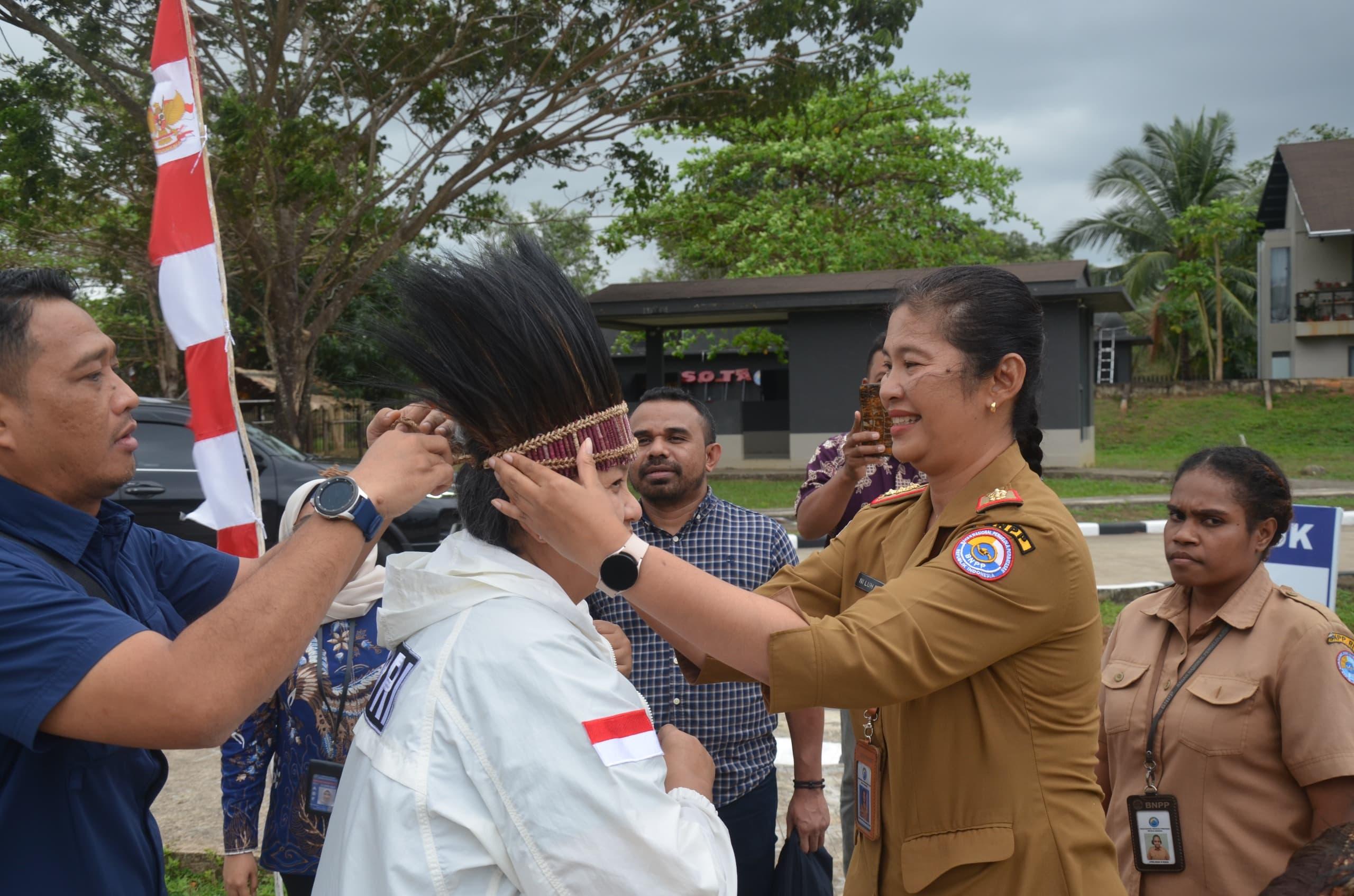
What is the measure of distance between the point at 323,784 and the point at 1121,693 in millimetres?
2358

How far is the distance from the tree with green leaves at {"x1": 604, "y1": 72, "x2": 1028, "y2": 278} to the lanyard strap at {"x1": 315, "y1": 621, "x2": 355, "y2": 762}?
19.7 meters

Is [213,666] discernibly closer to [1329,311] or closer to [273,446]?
[273,446]

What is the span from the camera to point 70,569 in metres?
1.81

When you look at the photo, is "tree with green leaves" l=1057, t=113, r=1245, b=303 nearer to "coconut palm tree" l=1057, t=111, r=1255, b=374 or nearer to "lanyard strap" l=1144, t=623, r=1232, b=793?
"coconut palm tree" l=1057, t=111, r=1255, b=374

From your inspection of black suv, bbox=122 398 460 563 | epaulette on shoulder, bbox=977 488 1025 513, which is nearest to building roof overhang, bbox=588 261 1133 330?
black suv, bbox=122 398 460 563

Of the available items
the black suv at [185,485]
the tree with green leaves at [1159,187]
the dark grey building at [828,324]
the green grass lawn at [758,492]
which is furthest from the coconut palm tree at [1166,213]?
the black suv at [185,485]

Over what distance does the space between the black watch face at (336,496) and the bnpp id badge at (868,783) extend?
1216 millimetres

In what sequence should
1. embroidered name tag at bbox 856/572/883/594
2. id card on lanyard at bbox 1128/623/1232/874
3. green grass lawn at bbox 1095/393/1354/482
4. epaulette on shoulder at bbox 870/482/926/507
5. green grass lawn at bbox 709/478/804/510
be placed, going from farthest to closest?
green grass lawn at bbox 1095/393/1354/482 < green grass lawn at bbox 709/478/804/510 < id card on lanyard at bbox 1128/623/1232/874 < epaulette on shoulder at bbox 870/482/926/507 < embroidered name tag at bbox 856/572/883/594

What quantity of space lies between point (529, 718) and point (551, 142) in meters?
14.2

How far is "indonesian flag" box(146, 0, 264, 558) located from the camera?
467 centimetres

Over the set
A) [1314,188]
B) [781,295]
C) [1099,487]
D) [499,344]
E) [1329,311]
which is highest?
[1314,188]

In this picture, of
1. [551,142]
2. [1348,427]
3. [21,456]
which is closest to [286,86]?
[551,142]

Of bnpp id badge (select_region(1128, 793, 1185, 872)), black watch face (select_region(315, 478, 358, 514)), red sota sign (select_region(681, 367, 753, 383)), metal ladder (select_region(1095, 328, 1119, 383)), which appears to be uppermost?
metal ladder (select_region(1095, 328, 1119, 383))

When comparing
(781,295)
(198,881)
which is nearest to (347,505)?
(198,881)
